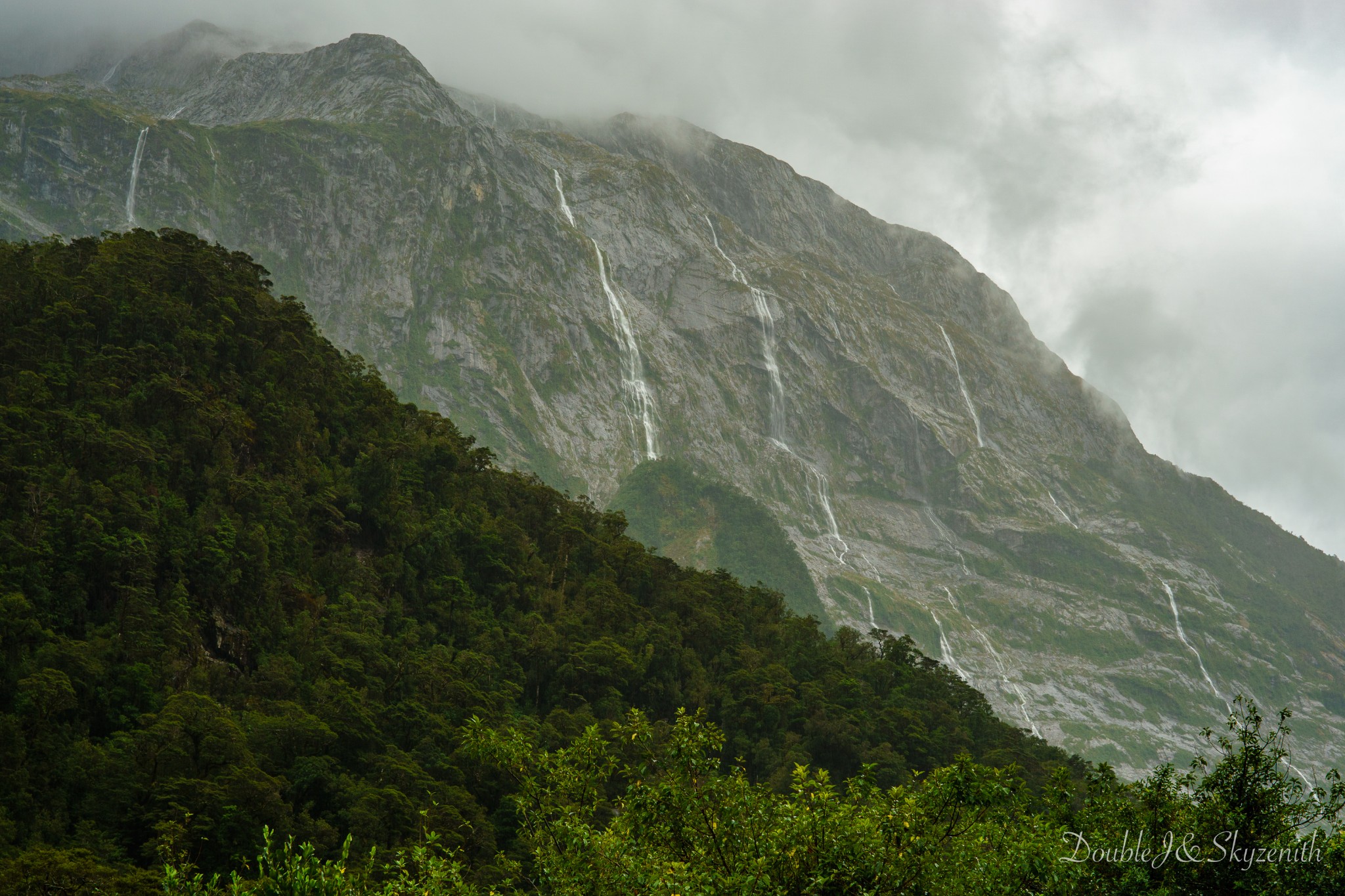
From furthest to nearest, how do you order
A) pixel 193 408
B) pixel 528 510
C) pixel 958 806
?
pixel 528 510, pixel 193 408, pixel 958 806

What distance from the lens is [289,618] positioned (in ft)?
203

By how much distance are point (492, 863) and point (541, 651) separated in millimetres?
26117

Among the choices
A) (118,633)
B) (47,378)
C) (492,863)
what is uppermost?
(47,378)

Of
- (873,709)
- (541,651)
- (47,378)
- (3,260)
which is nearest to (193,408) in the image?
(47,378)

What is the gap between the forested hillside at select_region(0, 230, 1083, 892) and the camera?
41.5 metres

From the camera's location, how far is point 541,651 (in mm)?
71125

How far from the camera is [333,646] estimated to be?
59.6 metres

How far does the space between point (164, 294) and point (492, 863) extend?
4853 cm

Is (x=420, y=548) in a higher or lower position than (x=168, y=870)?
higher

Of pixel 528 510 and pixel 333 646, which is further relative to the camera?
pixel 528 510

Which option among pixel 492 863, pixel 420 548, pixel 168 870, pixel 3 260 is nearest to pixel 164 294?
pixel 3 260

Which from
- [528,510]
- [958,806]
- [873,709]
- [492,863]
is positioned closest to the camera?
[958,806]

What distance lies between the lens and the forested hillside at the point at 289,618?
41469 millimetres

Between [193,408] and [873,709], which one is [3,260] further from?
[873,709]
